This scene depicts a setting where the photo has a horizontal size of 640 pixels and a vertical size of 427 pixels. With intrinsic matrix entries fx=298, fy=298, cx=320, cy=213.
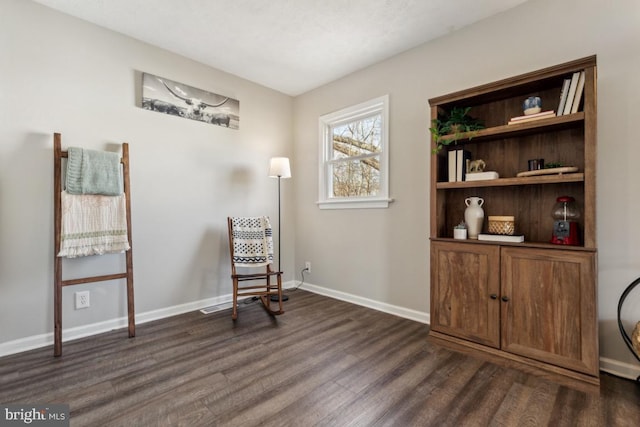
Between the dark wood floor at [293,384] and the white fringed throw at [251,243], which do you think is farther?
the white fringed throw at [251,243]

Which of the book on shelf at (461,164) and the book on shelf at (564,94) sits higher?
the book on shelf at (564,94)

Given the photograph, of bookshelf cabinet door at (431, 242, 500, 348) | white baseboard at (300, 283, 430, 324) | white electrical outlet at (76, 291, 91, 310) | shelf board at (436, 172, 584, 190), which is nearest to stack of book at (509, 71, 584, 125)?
shelf board at (436, 172, 584, 190)

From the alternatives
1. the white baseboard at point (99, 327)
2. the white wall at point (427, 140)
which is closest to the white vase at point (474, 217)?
the white wall at point (427, 140)

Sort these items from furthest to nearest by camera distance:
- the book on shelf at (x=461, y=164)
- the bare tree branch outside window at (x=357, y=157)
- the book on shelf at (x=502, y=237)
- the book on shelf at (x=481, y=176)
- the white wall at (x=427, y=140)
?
the bare tree branch outside window at (x=357, y=157) → the book on shelf at (x=461, y=164) → the book on shelf at (x=481, y=176) → the book on shelf at (x=502, y=237) → the white wall at (x=427, y=140)

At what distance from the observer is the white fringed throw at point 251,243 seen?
2986 mm

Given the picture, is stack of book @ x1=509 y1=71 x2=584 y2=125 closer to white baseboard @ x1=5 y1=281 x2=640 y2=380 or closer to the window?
the window

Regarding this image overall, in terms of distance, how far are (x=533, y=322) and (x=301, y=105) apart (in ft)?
10.8

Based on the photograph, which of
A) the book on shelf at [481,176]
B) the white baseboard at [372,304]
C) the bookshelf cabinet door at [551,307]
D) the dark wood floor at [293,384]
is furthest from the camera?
the white baseboard at [372,304]

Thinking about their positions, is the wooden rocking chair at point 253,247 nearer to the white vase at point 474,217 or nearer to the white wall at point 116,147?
the white wall at point 116,147

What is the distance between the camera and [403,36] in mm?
2580

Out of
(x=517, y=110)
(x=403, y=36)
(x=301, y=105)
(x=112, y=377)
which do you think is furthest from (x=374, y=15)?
(x=112, y=377)

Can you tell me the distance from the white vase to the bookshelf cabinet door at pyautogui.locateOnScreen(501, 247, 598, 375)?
0.89 ft

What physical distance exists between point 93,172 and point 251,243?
143 cm

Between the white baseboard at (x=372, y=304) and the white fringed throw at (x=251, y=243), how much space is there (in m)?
0.87
